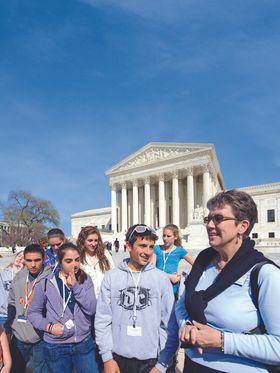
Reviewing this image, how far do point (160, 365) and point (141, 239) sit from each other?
1.17m

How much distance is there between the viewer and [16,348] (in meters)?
4.07

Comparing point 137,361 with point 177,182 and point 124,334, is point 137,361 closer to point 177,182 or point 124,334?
point 124,334

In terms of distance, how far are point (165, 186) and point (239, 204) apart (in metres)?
55.2

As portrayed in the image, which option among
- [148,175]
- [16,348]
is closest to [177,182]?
[148,175]

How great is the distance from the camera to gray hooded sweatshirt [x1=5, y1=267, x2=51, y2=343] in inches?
157

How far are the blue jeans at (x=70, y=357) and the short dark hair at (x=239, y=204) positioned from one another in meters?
2.29

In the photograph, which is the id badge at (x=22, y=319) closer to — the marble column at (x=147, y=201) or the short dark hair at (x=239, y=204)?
the short dark hair at (x=239, y=204)

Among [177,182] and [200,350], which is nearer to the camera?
[200,350]

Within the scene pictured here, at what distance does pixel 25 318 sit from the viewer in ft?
13.4

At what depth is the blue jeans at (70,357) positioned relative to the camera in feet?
11.5

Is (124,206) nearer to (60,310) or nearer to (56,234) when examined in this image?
(56,234)

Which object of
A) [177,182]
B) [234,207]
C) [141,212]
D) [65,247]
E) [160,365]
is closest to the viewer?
[234,207]

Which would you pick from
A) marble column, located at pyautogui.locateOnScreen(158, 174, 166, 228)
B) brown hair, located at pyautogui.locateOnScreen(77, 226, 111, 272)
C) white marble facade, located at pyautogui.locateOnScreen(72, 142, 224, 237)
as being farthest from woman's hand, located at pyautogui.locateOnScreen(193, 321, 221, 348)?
marble column, located at pyautogui.locateOnScreen(158, 174, 166, 228)

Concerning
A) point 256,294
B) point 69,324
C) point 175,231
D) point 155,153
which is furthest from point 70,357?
point 155,153
